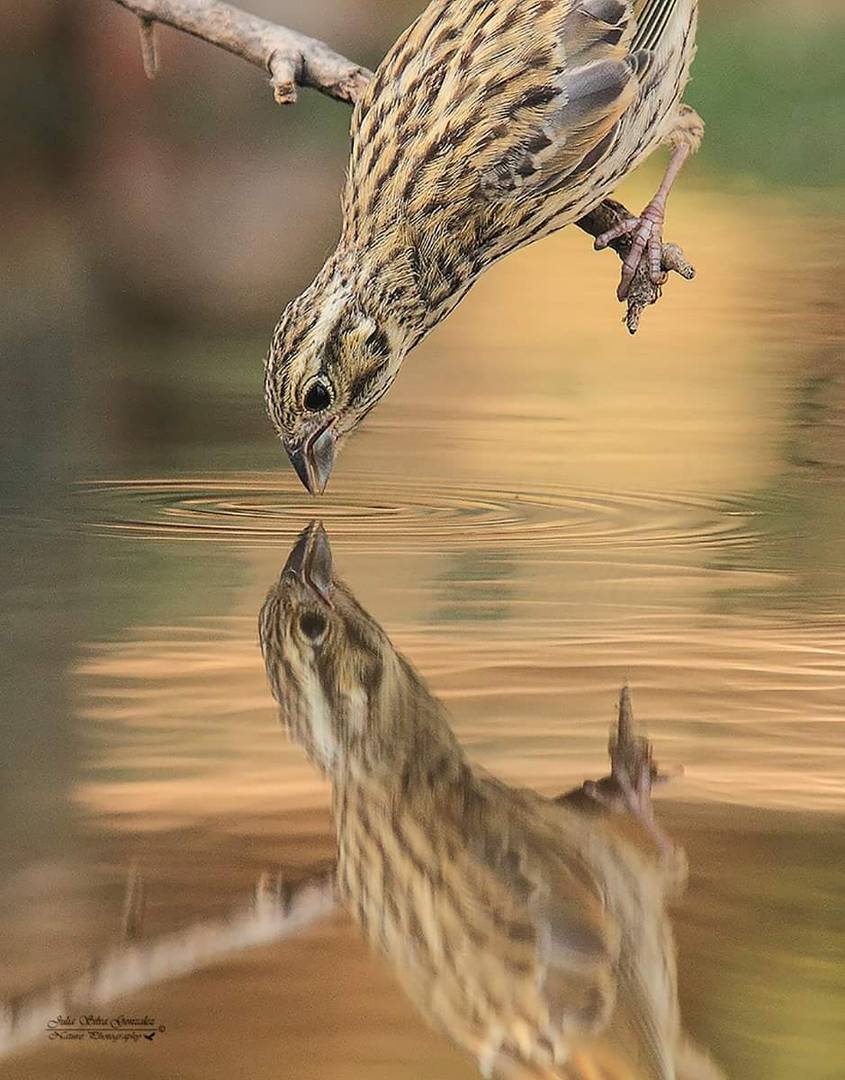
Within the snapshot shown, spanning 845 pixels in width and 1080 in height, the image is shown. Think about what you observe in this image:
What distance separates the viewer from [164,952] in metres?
2.41

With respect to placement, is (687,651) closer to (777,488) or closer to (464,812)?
(464,812)

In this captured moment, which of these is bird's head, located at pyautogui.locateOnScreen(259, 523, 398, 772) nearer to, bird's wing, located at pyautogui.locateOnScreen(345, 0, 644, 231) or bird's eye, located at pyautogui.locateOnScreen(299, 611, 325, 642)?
bird's eye, located at pyautogui.locateOnScreen(299, 611, 325, 642)

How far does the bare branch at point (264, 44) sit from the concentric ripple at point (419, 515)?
30.8 inches

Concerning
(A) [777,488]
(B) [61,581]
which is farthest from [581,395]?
(B) [61,581]

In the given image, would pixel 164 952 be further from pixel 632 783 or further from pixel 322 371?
pixel 322 371

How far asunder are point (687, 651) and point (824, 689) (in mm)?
277

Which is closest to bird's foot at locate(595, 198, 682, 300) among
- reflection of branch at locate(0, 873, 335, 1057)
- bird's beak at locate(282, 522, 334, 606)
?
bird's beak at locate(282, 522, 334, 606)

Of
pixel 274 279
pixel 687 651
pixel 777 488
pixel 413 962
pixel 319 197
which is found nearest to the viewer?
pixel 413 962

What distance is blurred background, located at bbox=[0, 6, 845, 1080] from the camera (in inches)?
95.3

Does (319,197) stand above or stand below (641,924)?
below

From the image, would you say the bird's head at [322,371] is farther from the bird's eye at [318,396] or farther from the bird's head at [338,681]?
the bird's head at [338,681]

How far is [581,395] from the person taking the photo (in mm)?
6324

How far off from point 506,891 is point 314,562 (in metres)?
1.70

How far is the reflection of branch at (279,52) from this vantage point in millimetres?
4102
